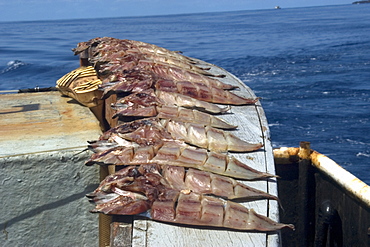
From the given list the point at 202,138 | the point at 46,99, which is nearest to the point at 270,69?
the point at 46,99

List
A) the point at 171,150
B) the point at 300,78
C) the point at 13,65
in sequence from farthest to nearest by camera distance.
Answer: the point at 13,65 → the point at 300,78 → the point at 171,150

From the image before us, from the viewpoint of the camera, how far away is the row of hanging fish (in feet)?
10.9

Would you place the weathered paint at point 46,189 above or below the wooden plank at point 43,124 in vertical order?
below

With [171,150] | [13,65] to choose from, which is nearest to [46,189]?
[171,150]

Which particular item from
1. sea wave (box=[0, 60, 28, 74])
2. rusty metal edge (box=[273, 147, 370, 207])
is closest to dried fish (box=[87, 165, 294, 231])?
rusty metal edge (box=[273, 147, 370, 207])

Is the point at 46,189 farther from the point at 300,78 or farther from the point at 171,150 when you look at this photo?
the point at 300,78

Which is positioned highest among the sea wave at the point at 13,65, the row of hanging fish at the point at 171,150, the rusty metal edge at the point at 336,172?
the sea wave at the point at 13,65

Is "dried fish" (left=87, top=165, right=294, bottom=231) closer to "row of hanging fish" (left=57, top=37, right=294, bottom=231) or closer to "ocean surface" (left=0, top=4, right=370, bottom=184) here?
"row of hanging fish" (left=57, top=37, right=294, bottom=231)

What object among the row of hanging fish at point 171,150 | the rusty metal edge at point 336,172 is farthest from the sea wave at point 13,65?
the rusty metal edge at point 336,172

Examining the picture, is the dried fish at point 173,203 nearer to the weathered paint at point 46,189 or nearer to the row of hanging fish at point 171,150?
the row of hanging fish at point 171,150

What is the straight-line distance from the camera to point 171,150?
13.3 ft

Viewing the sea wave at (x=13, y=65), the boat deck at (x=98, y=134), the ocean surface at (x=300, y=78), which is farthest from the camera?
the sea wave at (x=13, y=65)

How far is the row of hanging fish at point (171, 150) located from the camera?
333 cm

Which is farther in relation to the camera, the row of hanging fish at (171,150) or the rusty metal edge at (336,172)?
the rusty metal edge at (336,172)
